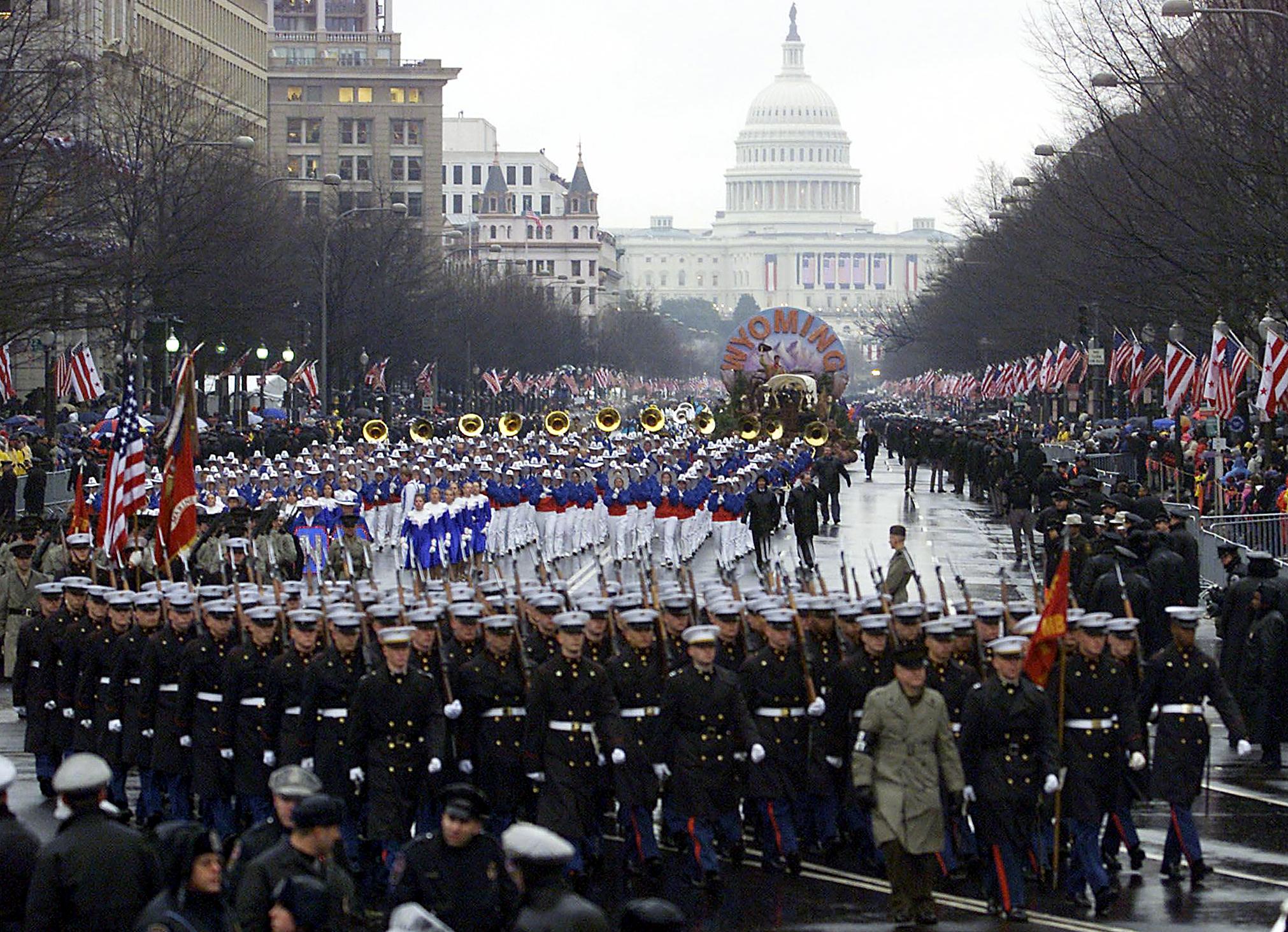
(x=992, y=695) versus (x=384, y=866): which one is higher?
(x=992, y=695)

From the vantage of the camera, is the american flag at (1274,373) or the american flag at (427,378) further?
the american flag at (427,378)

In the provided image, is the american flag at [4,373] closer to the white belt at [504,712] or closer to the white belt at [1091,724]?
the white belt at [504,712]

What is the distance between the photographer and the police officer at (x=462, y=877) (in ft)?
30.1

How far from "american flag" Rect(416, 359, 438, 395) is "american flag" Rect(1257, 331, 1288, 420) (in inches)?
2286

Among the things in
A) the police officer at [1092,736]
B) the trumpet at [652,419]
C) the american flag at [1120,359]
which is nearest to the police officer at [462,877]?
the police officer at [1092,736]

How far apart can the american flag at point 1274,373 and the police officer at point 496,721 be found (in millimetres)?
20348

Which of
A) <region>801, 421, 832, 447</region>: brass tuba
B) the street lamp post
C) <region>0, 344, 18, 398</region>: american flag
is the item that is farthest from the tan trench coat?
the street lamp post

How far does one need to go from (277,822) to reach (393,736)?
3.81m

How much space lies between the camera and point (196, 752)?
49.4 ft

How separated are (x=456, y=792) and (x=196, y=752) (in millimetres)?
6167

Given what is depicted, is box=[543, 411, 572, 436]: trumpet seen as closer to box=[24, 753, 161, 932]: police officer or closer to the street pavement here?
the street pavement

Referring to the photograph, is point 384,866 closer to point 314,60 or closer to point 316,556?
point 316,556

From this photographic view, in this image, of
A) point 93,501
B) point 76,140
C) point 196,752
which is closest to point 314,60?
point 76,140

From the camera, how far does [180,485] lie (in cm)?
2103
